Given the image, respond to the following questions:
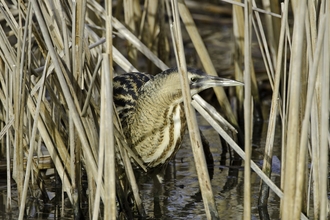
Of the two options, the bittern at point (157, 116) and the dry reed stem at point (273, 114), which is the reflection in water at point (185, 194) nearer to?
the bittern at point (157, 116)

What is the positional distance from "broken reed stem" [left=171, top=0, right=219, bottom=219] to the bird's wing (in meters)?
0.95

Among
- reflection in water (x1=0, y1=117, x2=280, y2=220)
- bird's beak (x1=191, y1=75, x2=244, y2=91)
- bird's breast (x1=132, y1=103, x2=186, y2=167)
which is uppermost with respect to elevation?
bird's beak (x1=191, y1=75, x2=244, y2=91)

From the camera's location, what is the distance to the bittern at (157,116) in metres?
2.93

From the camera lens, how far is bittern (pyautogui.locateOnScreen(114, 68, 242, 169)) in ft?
9.61

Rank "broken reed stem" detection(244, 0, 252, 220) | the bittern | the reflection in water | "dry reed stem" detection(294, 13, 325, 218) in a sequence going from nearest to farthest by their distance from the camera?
"dry reed stem" detection(294, 13, 325, 218)
"broken reed stem" detection(244, 0, 252, 220)
the bittern
the reflection in water

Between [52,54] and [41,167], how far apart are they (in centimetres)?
105

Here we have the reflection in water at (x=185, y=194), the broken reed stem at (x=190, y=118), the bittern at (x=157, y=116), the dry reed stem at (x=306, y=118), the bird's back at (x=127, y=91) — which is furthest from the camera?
the bird's back at (x=127, y=91)

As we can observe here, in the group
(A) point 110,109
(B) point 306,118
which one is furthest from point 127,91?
(B) point 306,118

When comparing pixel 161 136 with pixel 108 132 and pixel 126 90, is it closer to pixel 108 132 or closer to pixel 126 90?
pixel 126 90

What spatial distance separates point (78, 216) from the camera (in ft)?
9.50

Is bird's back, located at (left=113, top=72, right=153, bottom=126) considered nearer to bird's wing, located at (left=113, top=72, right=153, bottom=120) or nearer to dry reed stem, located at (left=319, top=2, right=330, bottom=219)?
bird's wing, located at (left=113, top=72, right=153, bottom=120)

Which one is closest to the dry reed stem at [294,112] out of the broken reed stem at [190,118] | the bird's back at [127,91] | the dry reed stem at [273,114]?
the dry reed stem at [273,114]

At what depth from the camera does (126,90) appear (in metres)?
3.41

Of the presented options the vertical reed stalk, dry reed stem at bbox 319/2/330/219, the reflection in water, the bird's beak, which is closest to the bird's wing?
the reflection in water
